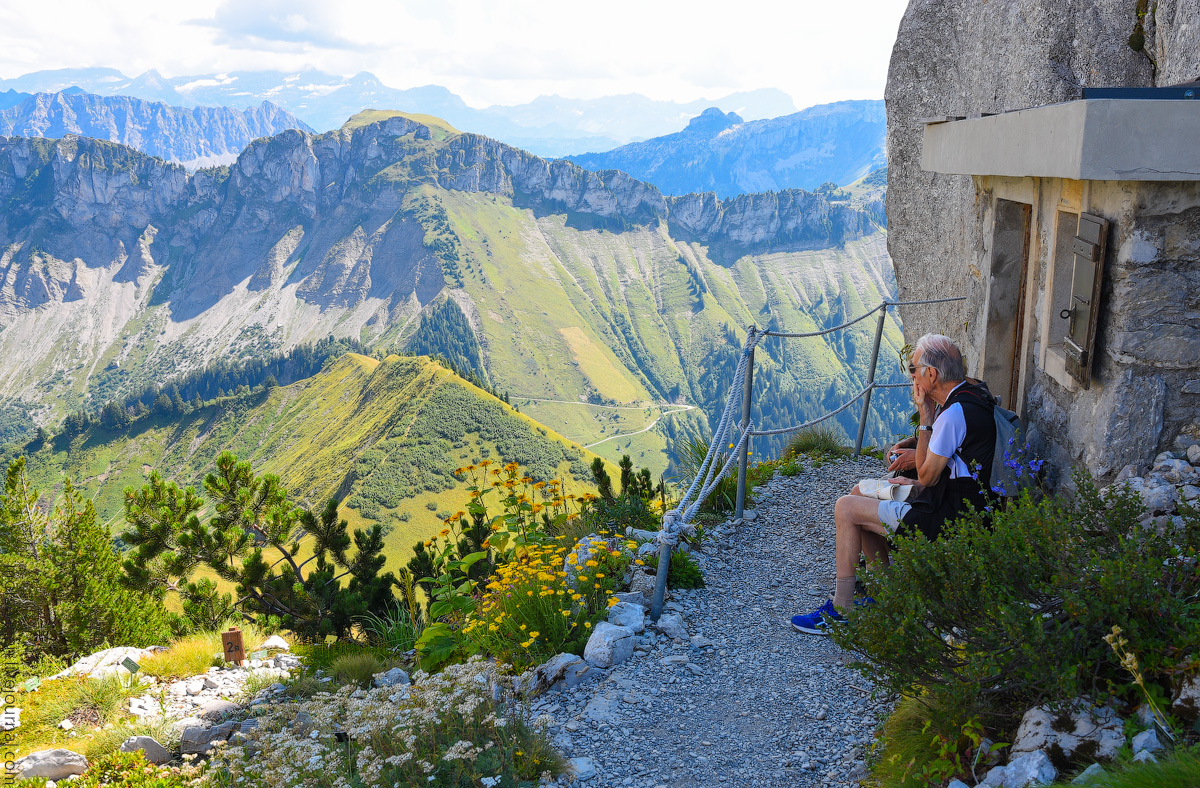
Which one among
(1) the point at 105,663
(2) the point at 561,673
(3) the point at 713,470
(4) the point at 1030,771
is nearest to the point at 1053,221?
(3) the point at 713,470

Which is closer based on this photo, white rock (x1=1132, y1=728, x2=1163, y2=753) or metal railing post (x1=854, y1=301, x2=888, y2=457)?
white rock (x1=1132, y1=728, x2=1163, y2=753)

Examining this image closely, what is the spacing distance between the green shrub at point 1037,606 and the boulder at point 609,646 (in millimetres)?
1949

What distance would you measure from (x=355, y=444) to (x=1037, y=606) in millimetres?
120249

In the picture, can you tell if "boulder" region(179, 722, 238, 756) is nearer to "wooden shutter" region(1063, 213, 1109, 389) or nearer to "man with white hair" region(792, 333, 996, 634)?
"man with white hair" region(792, 333, 996, 634)

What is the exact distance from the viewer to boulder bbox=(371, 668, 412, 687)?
18.7 feet

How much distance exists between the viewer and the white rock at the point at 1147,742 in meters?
2.24

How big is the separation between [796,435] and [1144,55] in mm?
5726

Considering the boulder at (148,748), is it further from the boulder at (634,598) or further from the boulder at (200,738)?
the boulder at (634,598)

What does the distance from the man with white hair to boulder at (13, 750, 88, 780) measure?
547 centimetres

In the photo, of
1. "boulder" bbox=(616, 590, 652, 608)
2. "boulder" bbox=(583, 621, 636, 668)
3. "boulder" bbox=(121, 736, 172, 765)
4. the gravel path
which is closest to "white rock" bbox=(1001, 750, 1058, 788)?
the gravel path

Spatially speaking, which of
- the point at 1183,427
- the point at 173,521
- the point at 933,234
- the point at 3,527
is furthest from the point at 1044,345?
the point at 173,521

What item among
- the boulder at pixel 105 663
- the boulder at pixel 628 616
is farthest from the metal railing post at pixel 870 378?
the boulder at pixel 105 663

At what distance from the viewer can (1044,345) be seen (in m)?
4.78

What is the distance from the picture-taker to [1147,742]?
227 centimetres
